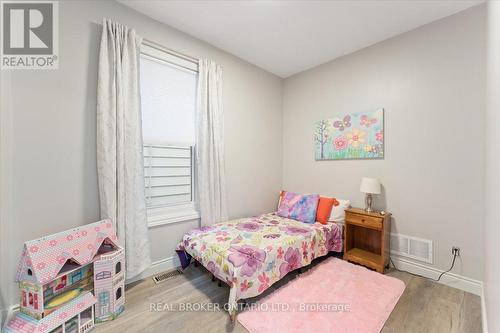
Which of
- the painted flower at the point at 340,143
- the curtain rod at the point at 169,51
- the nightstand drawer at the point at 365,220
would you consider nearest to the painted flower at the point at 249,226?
the nightstand drawer at the point at 365,220

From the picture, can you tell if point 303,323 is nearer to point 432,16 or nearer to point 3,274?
point 3,274

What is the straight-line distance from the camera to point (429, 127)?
2.23m

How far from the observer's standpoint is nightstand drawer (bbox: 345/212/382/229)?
7.56ft

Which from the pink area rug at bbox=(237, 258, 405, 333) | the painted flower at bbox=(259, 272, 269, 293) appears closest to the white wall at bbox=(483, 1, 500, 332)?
the pink area rug at bbox=(237, 258, 405, 333)

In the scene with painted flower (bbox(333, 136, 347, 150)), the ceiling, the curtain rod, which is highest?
the ceiling

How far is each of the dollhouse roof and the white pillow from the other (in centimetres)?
252

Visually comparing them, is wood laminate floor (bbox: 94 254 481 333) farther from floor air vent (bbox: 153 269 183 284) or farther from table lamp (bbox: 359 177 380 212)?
table lamp (bbox: 359 177 380 212)

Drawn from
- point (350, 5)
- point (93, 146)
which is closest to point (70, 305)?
point (93, 146)

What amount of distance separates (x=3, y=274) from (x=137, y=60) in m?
2.04

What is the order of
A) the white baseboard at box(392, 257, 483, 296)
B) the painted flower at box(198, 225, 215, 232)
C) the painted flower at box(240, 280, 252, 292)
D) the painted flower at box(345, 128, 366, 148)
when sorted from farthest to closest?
the painted flower at box(345, 128, 366, 148), the painted flower at box(198, 225, 215, 232), the white baseboard at box(392, 257, 483, 296), the painted flower at box(240, 280, 252, 292)

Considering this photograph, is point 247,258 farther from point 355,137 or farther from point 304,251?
point 355,137

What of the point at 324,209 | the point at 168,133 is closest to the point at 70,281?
the point at 168,133

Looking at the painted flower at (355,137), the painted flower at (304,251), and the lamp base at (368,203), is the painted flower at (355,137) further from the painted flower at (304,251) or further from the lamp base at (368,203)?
the painted flower at (304,251)

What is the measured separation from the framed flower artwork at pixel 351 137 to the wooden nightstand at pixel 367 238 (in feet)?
2.53
